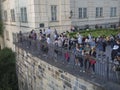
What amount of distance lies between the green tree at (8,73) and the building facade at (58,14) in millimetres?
3769

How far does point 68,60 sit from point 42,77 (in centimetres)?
346

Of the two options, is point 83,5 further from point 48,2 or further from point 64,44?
point 64,44

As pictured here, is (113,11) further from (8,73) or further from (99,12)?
(8,73)

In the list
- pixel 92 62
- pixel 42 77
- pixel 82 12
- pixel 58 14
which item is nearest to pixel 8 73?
pixel 58 14

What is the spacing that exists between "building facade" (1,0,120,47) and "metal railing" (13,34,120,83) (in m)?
4.35

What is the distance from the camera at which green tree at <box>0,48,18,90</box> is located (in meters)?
22.9

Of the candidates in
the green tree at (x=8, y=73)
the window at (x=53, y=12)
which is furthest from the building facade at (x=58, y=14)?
the green tree at (x=8, y=73)

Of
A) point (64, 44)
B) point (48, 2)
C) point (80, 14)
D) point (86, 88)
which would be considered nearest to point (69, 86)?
point (86, 88)

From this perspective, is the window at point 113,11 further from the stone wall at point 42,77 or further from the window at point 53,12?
the stone wall at point 42,77

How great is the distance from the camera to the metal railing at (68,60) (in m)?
10.1

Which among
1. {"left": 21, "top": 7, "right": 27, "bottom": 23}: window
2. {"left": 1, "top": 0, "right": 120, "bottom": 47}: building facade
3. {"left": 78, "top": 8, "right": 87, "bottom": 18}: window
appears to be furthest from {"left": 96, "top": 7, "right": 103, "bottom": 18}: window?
{"left": 21, "top": 7, "right": 27, "bottom": 23}: window

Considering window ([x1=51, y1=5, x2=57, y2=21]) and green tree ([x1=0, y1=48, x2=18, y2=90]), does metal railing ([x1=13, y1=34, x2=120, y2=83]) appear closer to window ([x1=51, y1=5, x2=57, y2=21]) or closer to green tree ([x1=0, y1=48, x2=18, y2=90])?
green tree ([x1=0, y1=48, x2=18, y2=90])

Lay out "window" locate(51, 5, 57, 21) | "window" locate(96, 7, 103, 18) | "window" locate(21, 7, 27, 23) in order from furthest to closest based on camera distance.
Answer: "window" locate(96, 7, 103, 18) < "window" locate(21, 7, 27, 23) < "window" locate(51, 5, 57, 21)

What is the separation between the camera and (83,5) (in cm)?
2881
